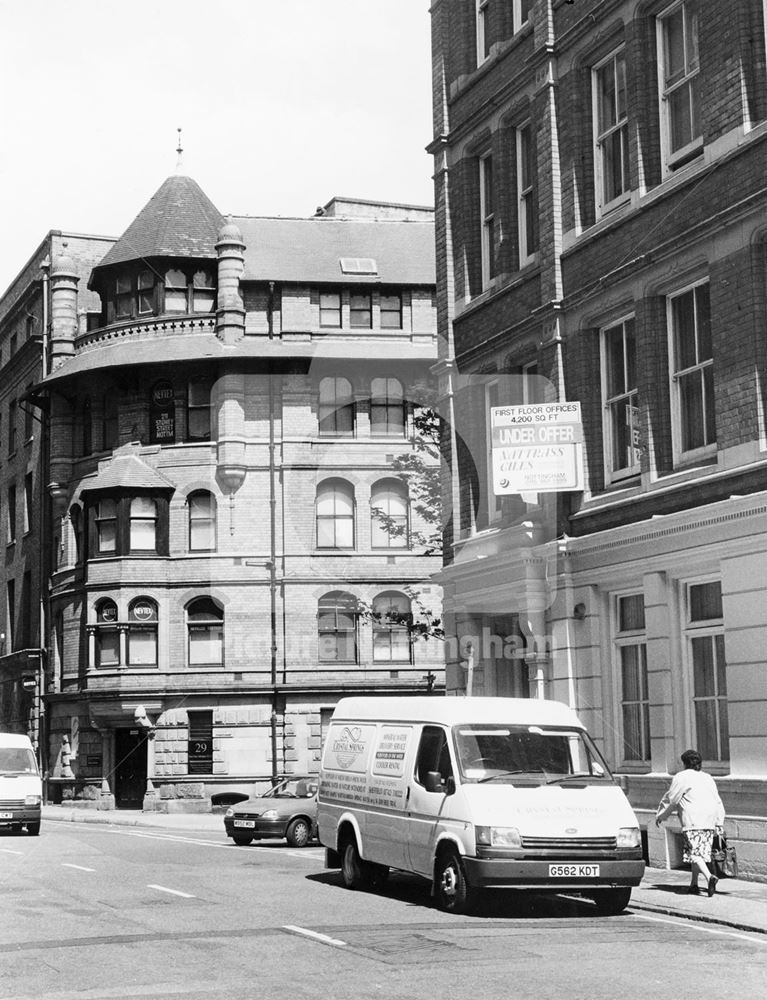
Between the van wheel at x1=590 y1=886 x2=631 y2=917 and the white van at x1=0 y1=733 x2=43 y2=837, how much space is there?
17.2 m

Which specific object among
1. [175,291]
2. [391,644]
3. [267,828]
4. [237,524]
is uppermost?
[175,291]

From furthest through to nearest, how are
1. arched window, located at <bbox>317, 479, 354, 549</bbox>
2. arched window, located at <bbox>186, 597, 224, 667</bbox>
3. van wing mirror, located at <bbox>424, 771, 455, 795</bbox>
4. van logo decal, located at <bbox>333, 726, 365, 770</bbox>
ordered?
arched window, located at <bbox>317, 479, 354, 549</bbox>, arched window, located at <bbox>186, 597, 224, 667</bbox>, van logo decal, located at <bbox>333, 726, 365, 770</bbox>, van wing mirror, located at <bbox>424, 771, 455, 795</bbox>

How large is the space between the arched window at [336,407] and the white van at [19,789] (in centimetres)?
1941

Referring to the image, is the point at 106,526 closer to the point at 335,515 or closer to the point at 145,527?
the point at 145,527

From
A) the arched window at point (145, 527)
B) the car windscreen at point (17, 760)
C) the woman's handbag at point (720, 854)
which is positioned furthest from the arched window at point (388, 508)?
the woman's handbag at point (720, 854)

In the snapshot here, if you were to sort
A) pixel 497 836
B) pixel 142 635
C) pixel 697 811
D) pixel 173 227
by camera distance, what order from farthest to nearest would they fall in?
pixel 173 227 → pixel 142 635 → pixel 697 811 → pixel 497 836

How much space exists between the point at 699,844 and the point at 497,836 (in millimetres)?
2858

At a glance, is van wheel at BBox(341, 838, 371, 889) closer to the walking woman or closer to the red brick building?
the walking woman

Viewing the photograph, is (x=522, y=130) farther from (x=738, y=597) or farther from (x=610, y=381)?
(x=738, y=597)

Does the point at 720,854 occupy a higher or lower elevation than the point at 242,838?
higher

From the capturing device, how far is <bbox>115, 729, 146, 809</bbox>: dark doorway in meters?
48.2

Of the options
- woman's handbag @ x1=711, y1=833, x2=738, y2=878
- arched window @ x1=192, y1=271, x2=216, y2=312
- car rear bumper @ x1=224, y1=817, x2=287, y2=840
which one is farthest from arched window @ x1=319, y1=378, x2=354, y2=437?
woman's handbag @ x1=711, y1=833, x2=738, y2=878

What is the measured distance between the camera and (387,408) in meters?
48.9

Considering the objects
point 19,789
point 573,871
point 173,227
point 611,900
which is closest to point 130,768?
point 173,227
